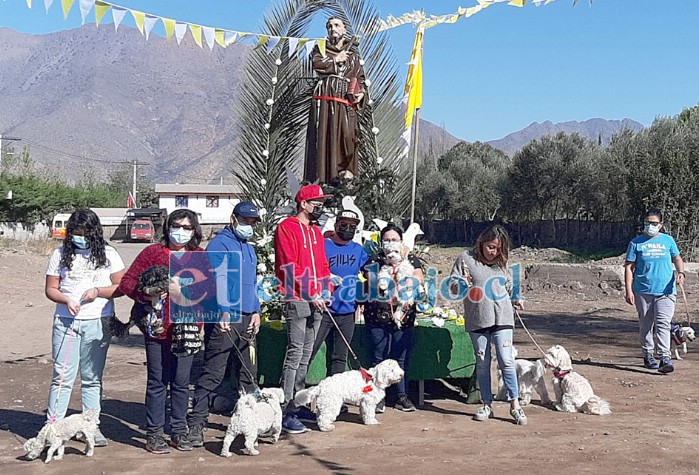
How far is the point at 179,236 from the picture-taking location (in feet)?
18.4

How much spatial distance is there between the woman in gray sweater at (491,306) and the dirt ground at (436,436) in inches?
16.4

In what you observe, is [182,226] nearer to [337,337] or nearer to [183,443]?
[183,443]

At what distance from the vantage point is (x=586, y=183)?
38.5 metres

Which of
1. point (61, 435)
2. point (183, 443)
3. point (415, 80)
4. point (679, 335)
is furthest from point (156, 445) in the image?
point (679, 335)

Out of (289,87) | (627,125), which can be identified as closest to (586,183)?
(627,125)

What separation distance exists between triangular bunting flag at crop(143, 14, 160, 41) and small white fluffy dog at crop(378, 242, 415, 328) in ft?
9.75

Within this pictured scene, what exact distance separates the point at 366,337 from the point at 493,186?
4023 centimetres

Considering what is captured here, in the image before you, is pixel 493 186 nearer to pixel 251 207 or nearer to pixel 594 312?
pixel 594 312

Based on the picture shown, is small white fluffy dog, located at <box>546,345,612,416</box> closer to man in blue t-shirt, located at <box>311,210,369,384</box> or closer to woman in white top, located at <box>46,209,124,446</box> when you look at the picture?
man in blue t-shirt, located at <box>311,210,369,384</box>

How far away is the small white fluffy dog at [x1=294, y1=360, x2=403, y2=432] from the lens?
627 centimetres

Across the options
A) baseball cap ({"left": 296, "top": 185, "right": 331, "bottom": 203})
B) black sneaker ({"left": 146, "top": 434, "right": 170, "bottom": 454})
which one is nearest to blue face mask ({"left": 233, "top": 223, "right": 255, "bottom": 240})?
baseball cap ({"left": 296, "top": 185, "right": 331, "bottom": 203})

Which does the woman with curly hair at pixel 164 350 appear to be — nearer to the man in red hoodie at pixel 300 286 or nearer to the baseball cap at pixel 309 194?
the man in red hoodie at pixel 300 286

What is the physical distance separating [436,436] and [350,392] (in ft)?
2.48

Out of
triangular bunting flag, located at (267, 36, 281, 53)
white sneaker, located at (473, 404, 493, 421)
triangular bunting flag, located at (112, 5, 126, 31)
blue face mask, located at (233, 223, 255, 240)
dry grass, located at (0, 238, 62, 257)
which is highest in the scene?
triangular bunting flag, located at (267, 36, 281, 53)
